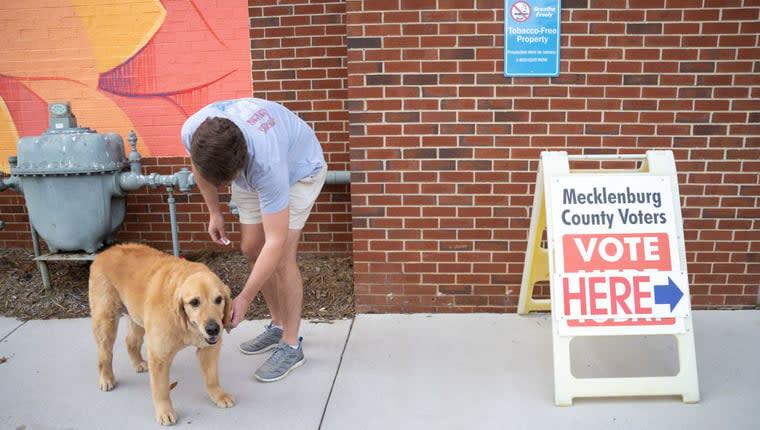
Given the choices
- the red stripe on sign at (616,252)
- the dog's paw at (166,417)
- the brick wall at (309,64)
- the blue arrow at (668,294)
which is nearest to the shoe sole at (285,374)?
the dog's paw at (166,417)

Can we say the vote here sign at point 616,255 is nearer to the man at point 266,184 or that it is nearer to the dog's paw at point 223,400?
the man at point 266,184

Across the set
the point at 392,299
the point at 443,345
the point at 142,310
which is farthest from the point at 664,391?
the point at 142,310

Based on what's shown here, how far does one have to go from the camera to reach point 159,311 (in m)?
2.67

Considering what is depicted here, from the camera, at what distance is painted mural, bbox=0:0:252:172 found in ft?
15.9

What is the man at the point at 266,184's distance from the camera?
2.54 meters

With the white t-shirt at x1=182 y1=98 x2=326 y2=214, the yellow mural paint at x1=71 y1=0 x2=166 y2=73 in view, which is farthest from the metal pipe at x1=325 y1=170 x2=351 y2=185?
the yellow mural paint at x1=71 y1=0 x2=166 y2=73

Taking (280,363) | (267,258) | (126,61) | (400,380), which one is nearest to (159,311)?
(267,258)

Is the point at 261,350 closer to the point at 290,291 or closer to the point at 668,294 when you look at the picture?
the point at 290,291

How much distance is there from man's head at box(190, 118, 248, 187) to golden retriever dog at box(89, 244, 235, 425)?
18.5 inches

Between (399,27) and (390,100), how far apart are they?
0.48 metres

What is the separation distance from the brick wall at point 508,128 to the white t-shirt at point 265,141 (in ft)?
2.90

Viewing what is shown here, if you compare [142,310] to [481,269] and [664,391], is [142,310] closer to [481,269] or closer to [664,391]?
[481,269]

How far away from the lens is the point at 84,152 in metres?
4.36

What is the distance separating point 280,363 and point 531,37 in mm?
2607
